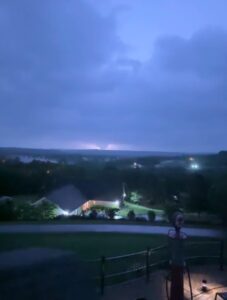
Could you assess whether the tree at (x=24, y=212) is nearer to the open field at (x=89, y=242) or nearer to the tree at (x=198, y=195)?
the open field at (x=89, y=242)

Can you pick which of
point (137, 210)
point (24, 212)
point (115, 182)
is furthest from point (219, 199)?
point (115, 182)

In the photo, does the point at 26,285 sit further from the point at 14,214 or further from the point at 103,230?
the point at 14,214

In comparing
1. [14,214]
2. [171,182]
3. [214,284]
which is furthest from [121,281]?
[171,182]

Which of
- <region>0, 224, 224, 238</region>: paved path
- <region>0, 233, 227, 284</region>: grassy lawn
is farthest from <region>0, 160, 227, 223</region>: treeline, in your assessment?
<region>0, 233, 227, 284</region>: grassy lawn

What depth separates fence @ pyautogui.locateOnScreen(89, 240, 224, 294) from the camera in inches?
293

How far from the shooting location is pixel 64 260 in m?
3.03

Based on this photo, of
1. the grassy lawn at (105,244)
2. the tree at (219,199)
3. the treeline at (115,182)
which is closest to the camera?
the grassy lawn at (105,244)

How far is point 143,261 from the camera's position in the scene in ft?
30.0

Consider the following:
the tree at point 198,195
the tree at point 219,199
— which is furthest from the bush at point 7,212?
the tree at point 219,199

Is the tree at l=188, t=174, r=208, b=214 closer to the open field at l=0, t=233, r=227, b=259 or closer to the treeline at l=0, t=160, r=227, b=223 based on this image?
the treeline at l=0, t=160, r=227, b=223

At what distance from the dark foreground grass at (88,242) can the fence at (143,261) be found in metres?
2.86

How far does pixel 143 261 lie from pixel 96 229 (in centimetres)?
896

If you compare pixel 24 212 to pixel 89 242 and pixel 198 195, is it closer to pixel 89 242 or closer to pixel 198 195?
pixel 89 242

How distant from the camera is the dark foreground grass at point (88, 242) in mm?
12781
